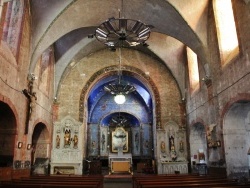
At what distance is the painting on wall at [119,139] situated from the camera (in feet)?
75.0

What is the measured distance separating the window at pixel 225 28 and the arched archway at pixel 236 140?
81.0 inches

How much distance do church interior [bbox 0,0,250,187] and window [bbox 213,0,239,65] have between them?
0.14ft

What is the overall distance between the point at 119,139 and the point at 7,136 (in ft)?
46.1

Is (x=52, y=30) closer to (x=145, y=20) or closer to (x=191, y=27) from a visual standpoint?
(x=145, y=20)

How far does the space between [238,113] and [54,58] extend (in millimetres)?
11026

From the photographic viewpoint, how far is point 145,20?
1296 centimetres

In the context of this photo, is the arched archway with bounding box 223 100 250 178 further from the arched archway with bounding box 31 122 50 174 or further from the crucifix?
the arched archway with bounding box 31 122 50 174

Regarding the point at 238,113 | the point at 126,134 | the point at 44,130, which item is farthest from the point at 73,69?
the point at 238,113

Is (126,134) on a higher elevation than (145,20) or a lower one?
lower

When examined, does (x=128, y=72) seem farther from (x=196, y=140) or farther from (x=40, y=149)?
(x=40, y=149)

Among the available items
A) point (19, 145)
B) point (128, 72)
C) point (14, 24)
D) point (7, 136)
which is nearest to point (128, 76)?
point (128, 72)

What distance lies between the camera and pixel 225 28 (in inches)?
427

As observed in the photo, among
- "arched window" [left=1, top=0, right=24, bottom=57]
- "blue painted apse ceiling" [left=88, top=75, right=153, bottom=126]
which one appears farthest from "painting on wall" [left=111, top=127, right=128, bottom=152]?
"arched window" [left=1, top=0, right=24, bottom=57]

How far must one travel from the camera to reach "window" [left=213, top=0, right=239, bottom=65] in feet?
34.7
